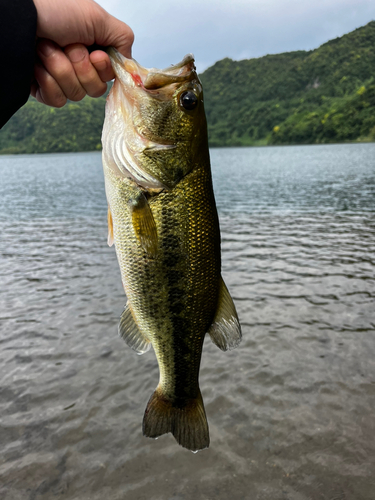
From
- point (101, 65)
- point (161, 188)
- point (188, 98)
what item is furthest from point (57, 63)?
point (161, 188)

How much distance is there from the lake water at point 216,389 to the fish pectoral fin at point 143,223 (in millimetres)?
4382

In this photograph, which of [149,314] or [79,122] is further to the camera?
[79,122]

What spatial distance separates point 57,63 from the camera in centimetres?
221

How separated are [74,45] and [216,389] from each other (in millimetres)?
6539

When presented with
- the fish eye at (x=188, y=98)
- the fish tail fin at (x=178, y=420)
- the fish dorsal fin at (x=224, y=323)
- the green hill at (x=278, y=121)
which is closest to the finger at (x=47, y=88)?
the fish eye at (x=188, y=98)

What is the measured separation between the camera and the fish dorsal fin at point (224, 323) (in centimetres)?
263

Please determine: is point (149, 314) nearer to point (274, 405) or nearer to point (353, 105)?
point (274, 405)

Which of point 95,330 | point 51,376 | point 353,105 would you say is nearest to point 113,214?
point 51,376

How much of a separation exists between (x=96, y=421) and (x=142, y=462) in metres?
1.30

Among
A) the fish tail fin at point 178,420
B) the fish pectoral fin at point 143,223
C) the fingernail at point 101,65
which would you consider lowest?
→ the fish tail fin at point 178,420

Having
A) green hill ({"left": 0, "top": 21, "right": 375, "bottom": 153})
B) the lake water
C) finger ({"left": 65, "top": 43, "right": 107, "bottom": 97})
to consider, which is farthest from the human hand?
green hill ({"left": 0, "top": 21, "right": 375, "bottom": 153})

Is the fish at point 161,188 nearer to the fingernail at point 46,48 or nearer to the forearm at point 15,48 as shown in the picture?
the fingernail at point 46,48

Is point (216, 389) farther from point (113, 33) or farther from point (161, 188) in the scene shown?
point (113, 33)

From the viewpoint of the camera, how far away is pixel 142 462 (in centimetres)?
572
